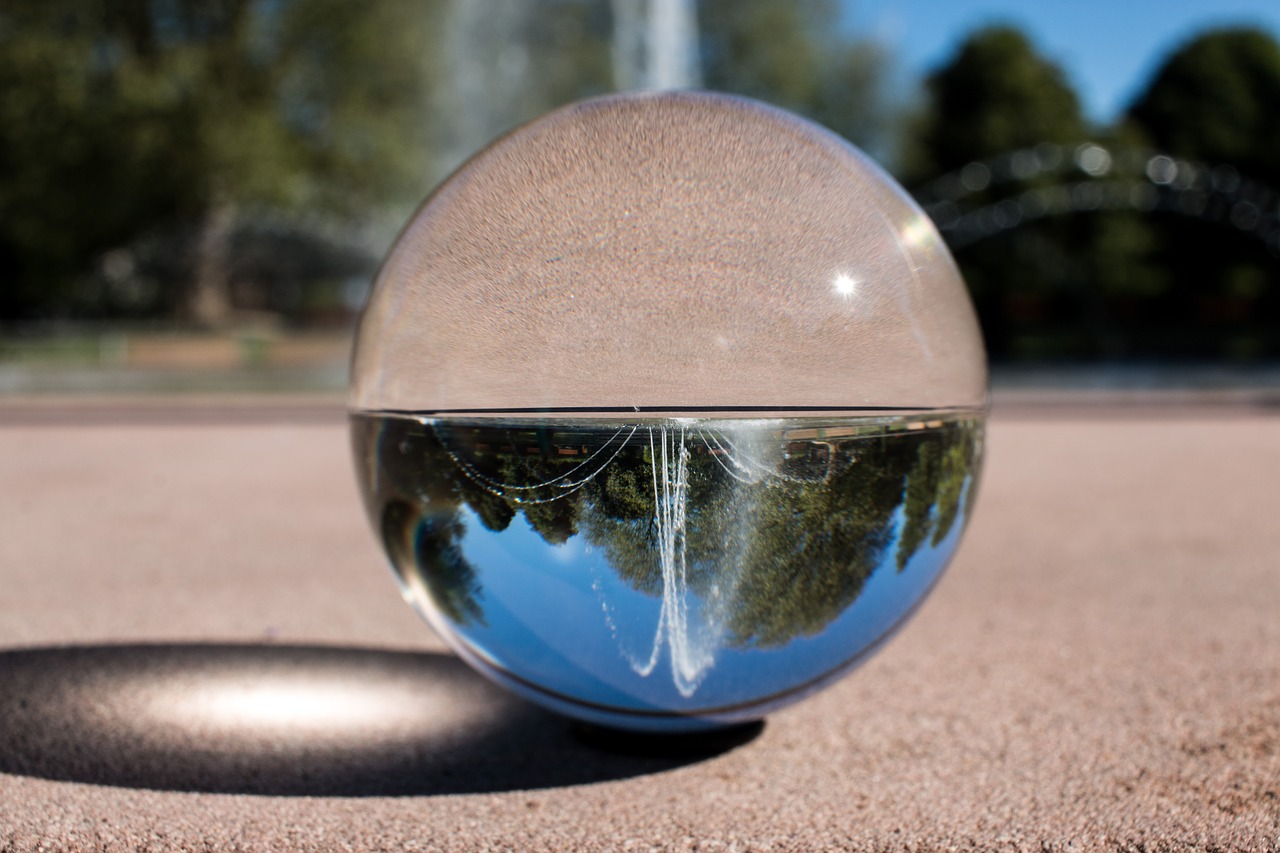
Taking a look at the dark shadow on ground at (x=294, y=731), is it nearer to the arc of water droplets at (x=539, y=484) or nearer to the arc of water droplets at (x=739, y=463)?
the arc of water droplets at (x=539, y=484)

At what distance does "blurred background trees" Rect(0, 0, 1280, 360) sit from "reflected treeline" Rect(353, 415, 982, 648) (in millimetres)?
27015

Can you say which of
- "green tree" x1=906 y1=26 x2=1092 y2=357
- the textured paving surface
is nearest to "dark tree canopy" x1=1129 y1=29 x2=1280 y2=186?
"green tree" x1=906 y1=26 x2=1092 y2=357

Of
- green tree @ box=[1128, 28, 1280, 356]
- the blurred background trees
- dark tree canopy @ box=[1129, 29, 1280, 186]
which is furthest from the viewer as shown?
dark tree canopy @ box=[1129, 29, 1280, 186]

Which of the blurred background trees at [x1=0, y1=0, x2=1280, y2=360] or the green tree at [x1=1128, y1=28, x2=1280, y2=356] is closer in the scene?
the blurred background trees at [x1=0, y1=0, x2=1280, y2=360]

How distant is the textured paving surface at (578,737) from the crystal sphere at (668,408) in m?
0.32

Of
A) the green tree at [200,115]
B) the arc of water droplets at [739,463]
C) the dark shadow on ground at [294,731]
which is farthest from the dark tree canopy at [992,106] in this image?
the arc of water droplets at [739,463]

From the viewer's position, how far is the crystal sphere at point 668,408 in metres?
2.69

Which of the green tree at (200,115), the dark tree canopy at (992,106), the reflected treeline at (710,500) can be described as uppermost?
the dark tree canopy at (992,106)

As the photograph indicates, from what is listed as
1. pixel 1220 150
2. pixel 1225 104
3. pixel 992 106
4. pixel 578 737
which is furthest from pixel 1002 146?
pixel 578 737

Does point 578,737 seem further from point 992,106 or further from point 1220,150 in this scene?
point 1220,150

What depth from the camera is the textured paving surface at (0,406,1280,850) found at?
9.11 ft

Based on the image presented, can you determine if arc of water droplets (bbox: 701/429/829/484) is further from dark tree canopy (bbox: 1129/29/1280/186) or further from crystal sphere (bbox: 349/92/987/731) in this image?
dark tree canopy (bbox: 1129/29/1280/186)

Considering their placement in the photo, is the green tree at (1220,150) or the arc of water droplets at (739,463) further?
the green tree at (1220,150)

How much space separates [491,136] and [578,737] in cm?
2890
